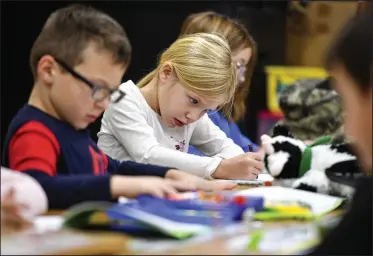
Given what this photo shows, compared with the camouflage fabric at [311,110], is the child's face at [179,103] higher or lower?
higher

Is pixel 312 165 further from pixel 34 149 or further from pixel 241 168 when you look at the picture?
pixel 34 149

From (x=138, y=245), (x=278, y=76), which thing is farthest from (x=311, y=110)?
(x=138, y=245)

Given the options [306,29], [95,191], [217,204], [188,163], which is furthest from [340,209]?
[306,29]

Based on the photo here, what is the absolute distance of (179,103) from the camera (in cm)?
149

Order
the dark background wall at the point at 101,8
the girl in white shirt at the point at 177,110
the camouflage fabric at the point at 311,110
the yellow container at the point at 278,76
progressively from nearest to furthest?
the girl in white shirt at the point at 177,110, the camouflage fabric at the point at 311,110, the dark background wall at the point at 101,8, the yellow container at the point at 278,76

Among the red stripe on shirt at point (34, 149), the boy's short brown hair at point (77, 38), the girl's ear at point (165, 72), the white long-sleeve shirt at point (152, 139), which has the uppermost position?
the boy's short brown hair at point (77, 38)

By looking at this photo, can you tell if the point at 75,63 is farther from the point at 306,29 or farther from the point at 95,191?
the point at 306,29

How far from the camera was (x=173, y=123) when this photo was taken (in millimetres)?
1561

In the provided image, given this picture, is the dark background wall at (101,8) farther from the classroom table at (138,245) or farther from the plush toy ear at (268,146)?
the classroom table at (138,245)

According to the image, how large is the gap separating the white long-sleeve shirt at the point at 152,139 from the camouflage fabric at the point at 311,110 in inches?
19.1

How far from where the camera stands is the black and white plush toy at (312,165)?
1144mm

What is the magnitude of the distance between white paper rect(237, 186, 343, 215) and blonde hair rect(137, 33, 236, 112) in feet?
1.18

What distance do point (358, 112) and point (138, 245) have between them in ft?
0.93

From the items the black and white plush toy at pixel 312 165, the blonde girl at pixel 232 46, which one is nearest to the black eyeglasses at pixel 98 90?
the black and white plush toy at pixel 312 165
